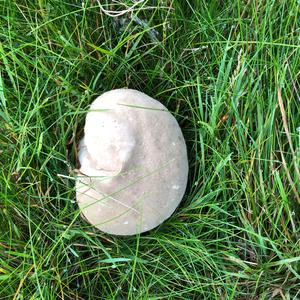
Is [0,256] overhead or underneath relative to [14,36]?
underneath

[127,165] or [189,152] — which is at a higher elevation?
[127,165]

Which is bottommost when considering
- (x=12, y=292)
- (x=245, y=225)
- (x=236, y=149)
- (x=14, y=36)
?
(x=12, y=292)

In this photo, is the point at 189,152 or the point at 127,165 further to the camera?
the point at 189,152

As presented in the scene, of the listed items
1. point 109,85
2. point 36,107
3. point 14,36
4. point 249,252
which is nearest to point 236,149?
point 249,252

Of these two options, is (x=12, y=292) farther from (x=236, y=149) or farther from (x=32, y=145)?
(x=236, y=149)

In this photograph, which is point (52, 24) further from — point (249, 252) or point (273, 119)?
point (249, 252)

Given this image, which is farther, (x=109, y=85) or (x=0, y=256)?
Result: (x=109, y=85)
